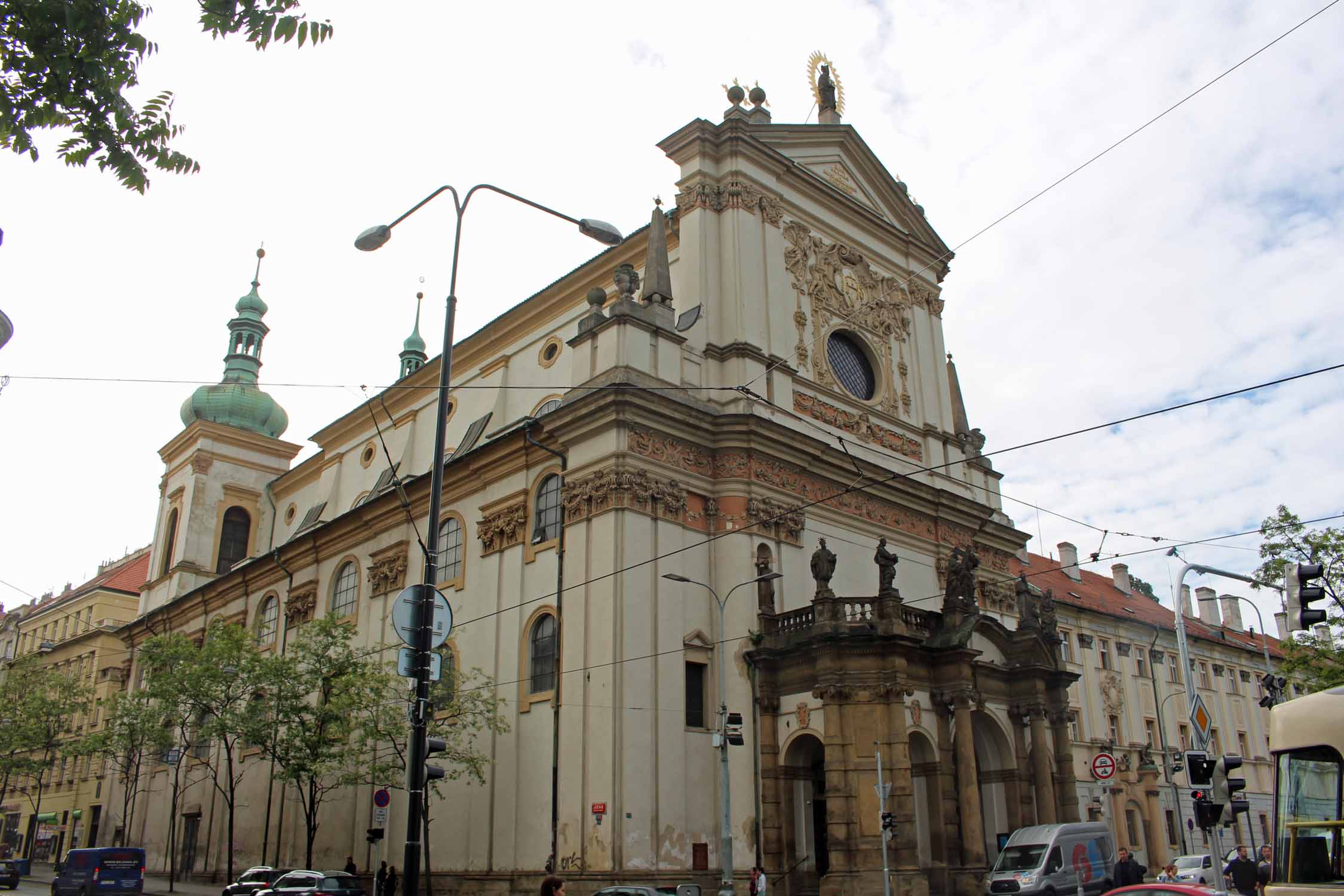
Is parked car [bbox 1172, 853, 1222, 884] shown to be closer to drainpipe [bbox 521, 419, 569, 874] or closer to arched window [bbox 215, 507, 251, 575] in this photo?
drainpipe [bbox 521, 419, 569, 874]

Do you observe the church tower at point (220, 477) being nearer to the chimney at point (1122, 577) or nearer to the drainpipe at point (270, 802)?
the drainpipe at point (270, 802)

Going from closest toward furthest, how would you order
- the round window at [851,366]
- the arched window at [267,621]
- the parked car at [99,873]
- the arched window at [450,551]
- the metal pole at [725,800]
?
the metal pole at [725,800] < the parked car at [99,873] < the arched window at [450,551] < the round window at [851,366] < the arched window at [267,621]

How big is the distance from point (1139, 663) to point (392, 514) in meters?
36.2

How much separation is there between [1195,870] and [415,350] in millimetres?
44128

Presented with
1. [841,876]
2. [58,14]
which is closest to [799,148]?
[841,876]

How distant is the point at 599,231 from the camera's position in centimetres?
1628

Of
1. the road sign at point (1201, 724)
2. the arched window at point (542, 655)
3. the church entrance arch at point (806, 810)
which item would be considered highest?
the arched window at point (542, 655)

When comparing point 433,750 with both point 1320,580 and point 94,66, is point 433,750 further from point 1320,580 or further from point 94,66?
point 1320,580

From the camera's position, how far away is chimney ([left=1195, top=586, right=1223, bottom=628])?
62.1 m

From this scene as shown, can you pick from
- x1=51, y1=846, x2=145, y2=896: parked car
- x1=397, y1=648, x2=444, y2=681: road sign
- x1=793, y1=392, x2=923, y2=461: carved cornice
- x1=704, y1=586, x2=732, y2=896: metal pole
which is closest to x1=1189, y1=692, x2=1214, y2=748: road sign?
x1=704, y1=586, x2=732, y2=896: metal pole

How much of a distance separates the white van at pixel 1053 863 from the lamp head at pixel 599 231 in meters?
15.8

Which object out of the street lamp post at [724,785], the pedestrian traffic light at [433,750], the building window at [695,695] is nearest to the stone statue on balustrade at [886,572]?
the street lamp post at [724,785]

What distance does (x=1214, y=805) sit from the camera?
16234mm

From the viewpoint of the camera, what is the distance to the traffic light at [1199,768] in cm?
1664
